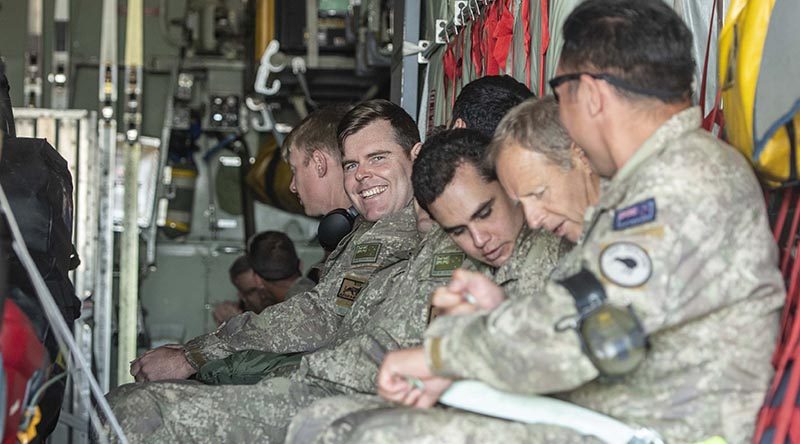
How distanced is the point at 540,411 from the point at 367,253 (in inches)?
61.5

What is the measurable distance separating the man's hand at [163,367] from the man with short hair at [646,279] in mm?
1667

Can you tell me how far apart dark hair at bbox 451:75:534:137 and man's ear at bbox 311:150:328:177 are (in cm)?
91

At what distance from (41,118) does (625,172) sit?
445cm

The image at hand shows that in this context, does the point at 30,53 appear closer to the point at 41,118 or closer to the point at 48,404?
the point at 41,118

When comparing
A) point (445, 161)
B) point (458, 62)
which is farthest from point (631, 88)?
point (458, 62)

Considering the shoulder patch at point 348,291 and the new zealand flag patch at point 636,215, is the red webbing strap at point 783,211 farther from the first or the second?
the shoulder patch at point 348,291

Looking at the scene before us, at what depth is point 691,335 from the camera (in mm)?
2023

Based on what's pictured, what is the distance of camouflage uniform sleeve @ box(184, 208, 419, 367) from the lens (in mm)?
3637

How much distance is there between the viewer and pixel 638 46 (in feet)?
6.89

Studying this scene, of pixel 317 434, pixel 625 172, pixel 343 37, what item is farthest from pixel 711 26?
pixel 343 37

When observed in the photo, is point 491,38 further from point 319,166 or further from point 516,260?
point 516,260

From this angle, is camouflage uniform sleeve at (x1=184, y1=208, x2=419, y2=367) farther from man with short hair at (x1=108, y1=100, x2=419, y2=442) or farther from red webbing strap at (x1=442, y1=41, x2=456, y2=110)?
red webbing strap at (x1=442, y1=41, x2=456, y2=110)

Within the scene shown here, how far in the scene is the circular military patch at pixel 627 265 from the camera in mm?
1924

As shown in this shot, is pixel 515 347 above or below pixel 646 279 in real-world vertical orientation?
below
